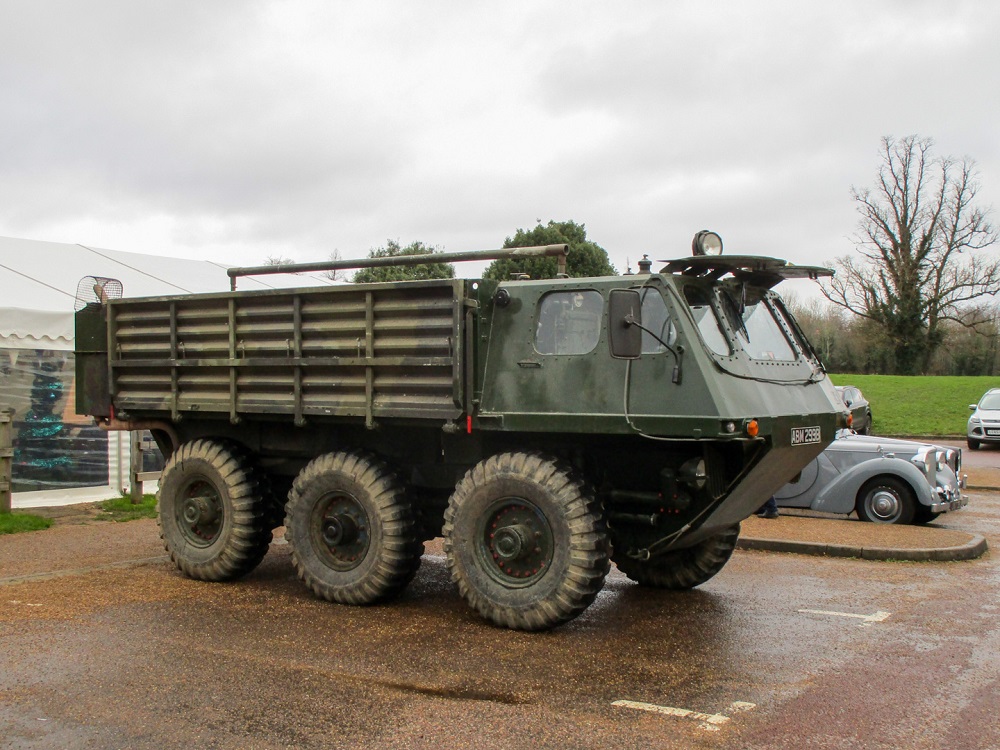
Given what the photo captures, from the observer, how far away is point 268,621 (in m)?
7.11

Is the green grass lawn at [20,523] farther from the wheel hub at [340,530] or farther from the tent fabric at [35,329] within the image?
the wheel hub at [340,530]

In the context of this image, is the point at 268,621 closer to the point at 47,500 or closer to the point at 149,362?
the point at 149,362

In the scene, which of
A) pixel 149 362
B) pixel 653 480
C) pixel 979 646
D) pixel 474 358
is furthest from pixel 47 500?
pixel 979 646

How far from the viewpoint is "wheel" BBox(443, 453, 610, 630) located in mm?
6551

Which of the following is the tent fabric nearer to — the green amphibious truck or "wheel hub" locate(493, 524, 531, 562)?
the green amphibious truck

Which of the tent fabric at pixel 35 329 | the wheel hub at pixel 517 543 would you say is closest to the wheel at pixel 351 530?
the wheel hub at pixel 517 543

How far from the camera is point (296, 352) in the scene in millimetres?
7738

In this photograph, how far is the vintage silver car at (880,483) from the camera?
1191 cm

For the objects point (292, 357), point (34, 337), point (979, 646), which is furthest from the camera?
point (34, 337)

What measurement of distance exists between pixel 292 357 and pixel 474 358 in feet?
4.98

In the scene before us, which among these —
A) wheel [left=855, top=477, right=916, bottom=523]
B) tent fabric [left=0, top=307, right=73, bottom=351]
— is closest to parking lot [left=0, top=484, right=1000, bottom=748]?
wheel [left=855, top=477, right=916, bottom=523]

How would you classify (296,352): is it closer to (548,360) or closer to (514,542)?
(548,360)

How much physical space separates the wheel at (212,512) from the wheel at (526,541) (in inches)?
80.9

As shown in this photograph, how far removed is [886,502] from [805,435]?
5784 mm
